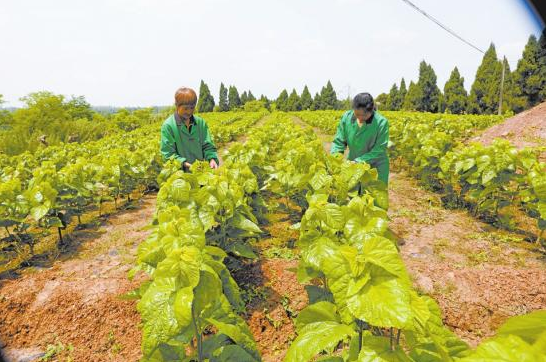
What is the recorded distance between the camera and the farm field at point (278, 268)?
4.15 feet

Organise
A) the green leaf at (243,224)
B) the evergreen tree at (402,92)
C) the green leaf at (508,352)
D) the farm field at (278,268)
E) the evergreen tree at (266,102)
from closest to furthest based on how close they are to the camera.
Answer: the green leaf at (508,352) < the farm field at (278,268) < the green leaf at (243,224) < the evergreen tree at (402,92) < the evergreen tree at (266,102)

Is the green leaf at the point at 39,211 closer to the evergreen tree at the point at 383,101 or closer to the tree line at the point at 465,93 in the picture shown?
the tree line at the point at 465,93

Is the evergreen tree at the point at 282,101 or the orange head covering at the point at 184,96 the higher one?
the evergreen tree at the point at 282,101

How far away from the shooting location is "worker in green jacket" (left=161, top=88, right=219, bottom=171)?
4075 millimetres

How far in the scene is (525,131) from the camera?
12469 millimetres

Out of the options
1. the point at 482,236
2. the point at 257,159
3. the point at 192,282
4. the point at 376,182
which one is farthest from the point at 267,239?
the point at 192,282

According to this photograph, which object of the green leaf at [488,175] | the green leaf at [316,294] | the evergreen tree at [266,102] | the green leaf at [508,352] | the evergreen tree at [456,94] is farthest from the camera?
the evergreen tree at [266,102]

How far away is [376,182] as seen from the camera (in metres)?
3.61

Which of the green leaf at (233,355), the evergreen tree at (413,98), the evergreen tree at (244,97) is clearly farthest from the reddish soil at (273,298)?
the evergreen tree at (244,97)

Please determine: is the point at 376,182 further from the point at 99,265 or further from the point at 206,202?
the point at 99,265

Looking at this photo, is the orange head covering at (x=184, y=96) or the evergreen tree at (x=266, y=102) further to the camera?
the evergreen tree at (x=266, y=102)

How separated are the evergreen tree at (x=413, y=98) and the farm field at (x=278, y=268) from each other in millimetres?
54116

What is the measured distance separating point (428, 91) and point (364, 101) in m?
59.3

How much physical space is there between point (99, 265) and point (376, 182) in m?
→ 3.68
